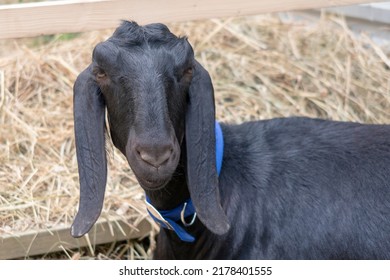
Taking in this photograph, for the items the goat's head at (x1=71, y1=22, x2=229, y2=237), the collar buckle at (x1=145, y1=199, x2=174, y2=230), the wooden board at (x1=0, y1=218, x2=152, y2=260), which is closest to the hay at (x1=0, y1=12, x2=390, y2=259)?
the wooden board at (x1=0, y1=218, x2=152, y2=260)

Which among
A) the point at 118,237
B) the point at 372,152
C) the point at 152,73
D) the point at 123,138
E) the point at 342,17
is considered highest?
the point at 152,73

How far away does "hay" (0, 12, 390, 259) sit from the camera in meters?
4.41

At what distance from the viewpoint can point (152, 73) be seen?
3.22 metres

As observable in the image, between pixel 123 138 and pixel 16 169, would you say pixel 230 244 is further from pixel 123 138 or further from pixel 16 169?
pixel 16 169

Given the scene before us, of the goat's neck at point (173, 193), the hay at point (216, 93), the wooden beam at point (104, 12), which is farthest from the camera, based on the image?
the hay at point (216, 93)

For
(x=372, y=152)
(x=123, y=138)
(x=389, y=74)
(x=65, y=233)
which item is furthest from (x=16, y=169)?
(x=389, y=74)

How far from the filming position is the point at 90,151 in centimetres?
338

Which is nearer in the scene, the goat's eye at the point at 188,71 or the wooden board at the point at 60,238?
the goat's eye at the point at 188,71

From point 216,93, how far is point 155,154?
2.28m

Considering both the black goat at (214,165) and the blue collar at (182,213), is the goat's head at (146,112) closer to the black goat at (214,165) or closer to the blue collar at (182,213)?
the black goat at (214,165)

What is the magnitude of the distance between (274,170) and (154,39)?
3.00 feet

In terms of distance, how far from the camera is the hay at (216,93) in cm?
441

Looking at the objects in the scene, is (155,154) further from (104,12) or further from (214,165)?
(104,12)

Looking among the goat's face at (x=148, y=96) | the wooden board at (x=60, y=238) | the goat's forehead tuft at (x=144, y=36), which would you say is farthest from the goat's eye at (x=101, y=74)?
the wooden board at (x=60, y=238)
